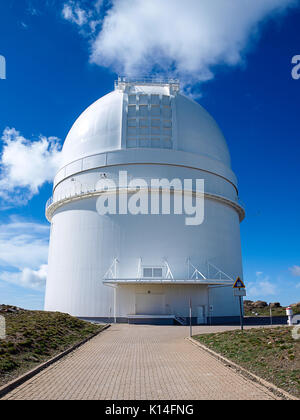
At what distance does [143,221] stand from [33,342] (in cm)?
1412

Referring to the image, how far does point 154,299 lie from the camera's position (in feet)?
75.4

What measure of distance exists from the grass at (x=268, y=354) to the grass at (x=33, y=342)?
4815 millimetres

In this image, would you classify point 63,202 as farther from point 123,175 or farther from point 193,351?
point 193,351

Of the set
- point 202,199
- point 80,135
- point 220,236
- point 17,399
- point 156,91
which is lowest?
point 17,399

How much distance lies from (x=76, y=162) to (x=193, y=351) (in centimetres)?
1939

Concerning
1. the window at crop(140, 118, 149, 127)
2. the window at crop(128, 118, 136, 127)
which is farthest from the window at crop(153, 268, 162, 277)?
the window at crop(128, 118, 136, 127)

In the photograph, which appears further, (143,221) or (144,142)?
(144,142)

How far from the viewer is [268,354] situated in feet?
28.4

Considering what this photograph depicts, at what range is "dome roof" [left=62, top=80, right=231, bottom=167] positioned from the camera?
1022 inches

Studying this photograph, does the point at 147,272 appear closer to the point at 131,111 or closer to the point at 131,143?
the point at 131,143

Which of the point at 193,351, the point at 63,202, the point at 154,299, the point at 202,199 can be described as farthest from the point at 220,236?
the point at 193,351

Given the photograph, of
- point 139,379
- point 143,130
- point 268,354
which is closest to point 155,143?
point 143,130

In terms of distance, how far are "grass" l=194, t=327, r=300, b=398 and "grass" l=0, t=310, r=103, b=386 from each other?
4.81 metres

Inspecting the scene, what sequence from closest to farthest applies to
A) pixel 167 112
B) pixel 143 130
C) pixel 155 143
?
1. pixel 155 143
2. pixel 143 130
3. pixel 167 112
